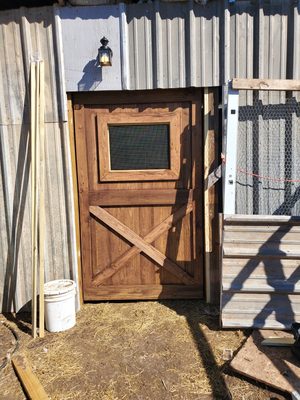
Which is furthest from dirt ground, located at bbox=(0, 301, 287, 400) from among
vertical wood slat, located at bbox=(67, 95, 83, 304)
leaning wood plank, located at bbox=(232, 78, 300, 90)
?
leaning wood plank, located at bbox=(232, 78, 300, 90)

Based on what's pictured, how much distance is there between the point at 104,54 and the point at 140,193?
1428 millimetres

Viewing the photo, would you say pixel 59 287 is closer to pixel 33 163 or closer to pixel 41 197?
pixel 41 197

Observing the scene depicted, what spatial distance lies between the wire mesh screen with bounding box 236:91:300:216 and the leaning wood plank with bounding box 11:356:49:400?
8.11 feet

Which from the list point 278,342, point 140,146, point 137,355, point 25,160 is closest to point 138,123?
point 140,146

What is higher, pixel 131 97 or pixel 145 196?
pixel 131 97

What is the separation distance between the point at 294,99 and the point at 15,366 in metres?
3.59

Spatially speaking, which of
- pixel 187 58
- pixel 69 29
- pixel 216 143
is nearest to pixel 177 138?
pixel 216 143

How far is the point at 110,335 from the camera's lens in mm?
3826

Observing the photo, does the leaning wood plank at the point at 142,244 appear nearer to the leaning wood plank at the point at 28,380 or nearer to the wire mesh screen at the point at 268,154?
the wire mesh screen at the point at 268,154

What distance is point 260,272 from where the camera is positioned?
370cm

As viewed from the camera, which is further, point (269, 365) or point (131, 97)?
point (131, 97)

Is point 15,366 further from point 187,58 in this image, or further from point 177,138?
point 187,58

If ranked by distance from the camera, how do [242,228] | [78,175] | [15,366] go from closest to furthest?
[15,366], [242,228], [78,175]

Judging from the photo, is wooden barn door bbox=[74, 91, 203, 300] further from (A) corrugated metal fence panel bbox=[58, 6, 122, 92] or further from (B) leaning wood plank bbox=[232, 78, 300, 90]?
(B) leaning wood plank bbox=[232, 78, 300, 90]
